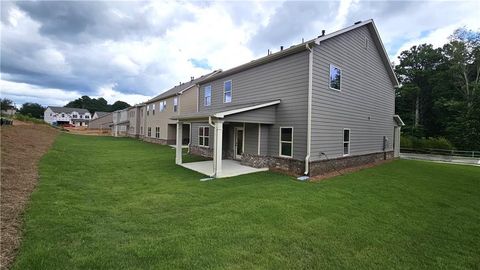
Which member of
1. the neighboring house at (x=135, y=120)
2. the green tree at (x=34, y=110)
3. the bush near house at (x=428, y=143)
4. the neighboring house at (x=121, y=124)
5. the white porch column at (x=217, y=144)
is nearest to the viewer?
the white porch column at (x=217, y=144)

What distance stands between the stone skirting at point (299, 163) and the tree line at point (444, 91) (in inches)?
835

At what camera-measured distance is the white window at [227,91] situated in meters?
15.2

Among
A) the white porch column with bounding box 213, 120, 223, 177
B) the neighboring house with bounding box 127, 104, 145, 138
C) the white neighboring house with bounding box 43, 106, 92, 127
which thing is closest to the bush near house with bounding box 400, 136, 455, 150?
the white porch column with bounding box 213, 120, 223, 177

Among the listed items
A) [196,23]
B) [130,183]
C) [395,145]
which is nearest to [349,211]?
[130,183]

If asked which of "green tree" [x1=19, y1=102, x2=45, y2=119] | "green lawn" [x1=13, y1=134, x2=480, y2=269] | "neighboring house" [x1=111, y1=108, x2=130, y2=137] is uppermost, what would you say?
"green tree" [x1=19, y1=102, x2=45, y2=119]

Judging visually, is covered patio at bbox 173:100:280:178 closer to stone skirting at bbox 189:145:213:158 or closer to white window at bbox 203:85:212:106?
stone skirting at bbox 189:145:213:158

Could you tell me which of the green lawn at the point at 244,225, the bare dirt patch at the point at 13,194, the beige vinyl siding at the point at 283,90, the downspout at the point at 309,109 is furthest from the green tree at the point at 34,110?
the downspout at the point at 309,109

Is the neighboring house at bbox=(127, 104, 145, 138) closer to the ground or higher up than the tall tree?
closer to the ground

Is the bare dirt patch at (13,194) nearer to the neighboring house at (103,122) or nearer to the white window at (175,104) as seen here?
the white window at (175,104)

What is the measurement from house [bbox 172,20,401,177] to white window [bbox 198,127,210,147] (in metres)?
0.24

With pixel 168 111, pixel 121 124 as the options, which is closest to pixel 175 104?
pixel 168 111

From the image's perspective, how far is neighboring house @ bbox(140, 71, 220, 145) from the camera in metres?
24.4

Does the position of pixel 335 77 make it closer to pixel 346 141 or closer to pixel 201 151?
pixel 346 141

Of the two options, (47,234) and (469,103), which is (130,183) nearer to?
(47,234)
